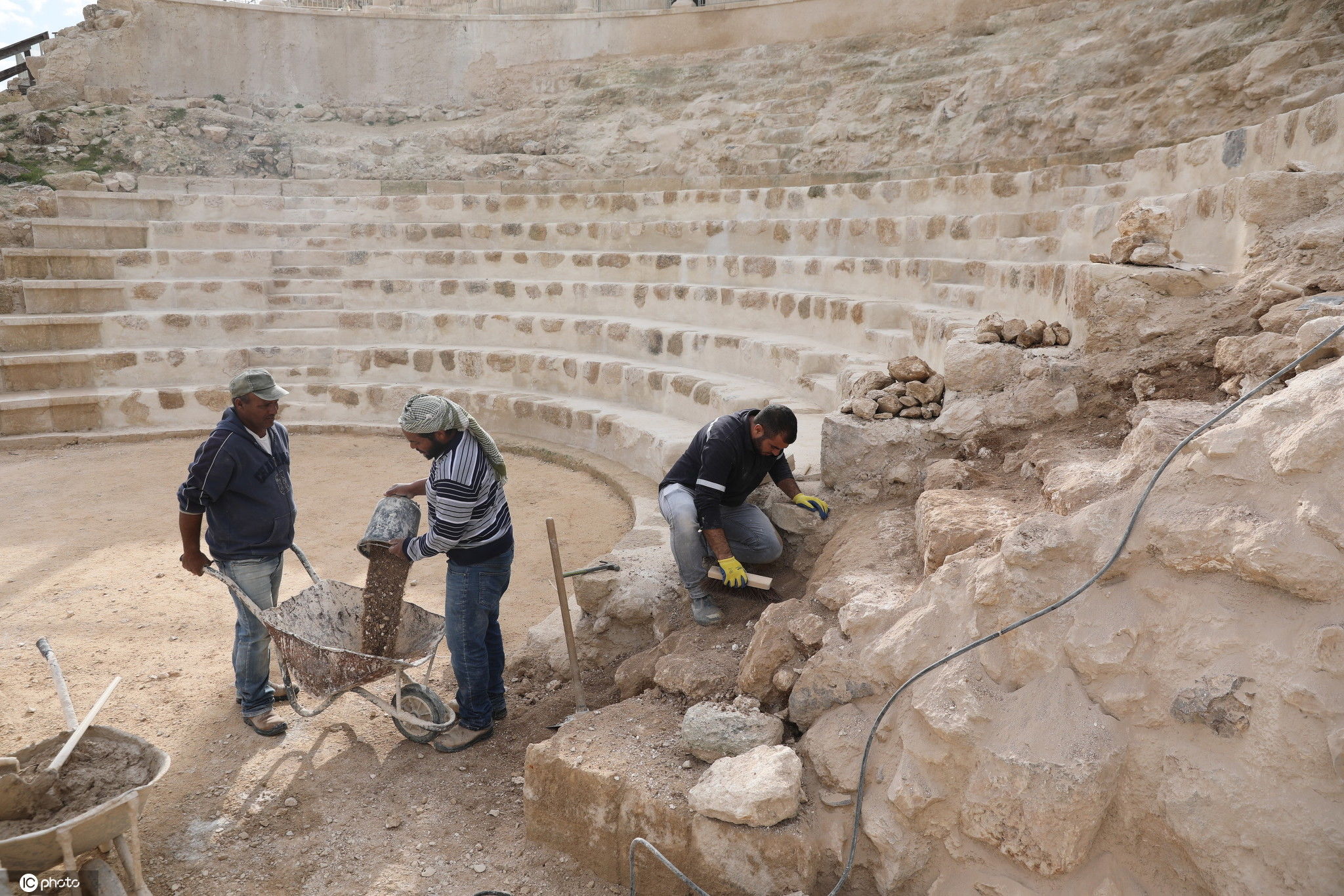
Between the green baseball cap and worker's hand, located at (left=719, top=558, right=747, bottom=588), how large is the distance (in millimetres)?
1849

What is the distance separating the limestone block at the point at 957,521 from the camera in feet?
9.05

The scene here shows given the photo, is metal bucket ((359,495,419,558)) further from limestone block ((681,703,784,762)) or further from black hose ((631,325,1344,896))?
black hose ((631,325,1344,896))

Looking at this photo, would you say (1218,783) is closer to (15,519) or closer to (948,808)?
(948,808)

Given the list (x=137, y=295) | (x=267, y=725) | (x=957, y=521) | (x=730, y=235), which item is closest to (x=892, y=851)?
(x=957, y=521)

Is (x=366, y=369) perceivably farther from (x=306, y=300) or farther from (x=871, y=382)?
(x=871, y=382)

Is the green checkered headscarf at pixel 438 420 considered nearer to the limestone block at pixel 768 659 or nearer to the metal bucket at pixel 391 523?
the metal bucket at pixel 391 523

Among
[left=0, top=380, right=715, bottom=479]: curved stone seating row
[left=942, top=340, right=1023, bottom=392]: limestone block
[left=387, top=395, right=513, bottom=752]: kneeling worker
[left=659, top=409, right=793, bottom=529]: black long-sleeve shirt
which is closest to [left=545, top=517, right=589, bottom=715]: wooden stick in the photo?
[left=387, top=395, right=513, bottom=752]: kneeling worker

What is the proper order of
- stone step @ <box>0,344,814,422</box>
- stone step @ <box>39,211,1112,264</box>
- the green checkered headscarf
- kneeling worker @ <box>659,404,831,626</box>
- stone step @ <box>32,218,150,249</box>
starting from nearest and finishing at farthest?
the green checkered headscarf < kneeling worker @ <box>659,404,831,626</box> < stone step @ <box>39,211,1112,264</box> < stone step @ <box>0,344,814,422</box> < stone step @ <box>32,218,150,249</box>

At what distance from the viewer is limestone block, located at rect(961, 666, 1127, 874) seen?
2088 millimetres

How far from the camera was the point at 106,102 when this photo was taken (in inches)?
471

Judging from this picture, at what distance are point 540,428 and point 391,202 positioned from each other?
4.17m

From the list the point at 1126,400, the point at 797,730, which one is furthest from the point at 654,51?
the point at 797,730

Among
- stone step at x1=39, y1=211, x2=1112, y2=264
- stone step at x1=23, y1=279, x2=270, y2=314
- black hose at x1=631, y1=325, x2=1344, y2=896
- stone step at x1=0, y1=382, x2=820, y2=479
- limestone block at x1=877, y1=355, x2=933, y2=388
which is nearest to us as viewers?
black hose at x1=631, y1=325, x2=1344, y2=896
